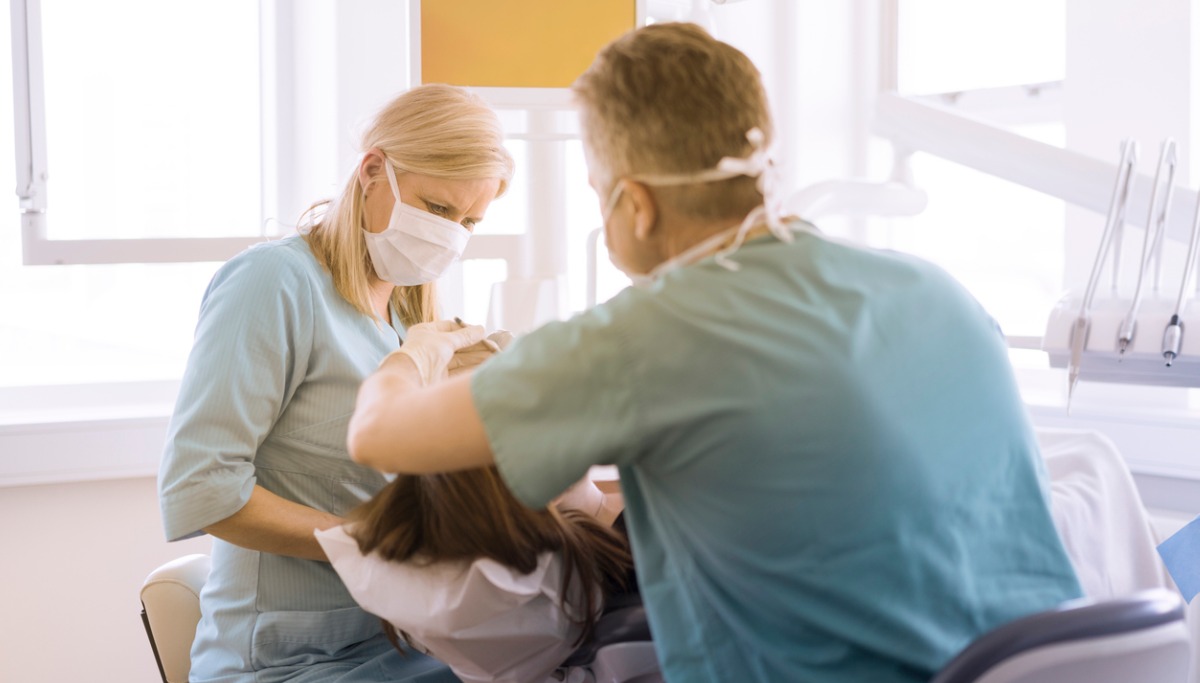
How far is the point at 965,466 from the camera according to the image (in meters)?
0.86

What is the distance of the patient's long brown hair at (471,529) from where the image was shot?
3.74 ft

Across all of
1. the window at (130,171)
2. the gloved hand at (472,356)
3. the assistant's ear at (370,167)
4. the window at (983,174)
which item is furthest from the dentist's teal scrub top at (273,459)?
the window at (983,174)

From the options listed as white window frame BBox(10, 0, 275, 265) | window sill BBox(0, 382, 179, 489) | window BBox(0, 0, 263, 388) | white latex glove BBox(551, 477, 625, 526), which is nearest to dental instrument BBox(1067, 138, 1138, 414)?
white latex glove BBox(551, 477, 625, 526)

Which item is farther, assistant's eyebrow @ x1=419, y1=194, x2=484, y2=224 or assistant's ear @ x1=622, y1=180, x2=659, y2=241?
assistant's eyebrow @ x1=419, y1=194, x2=484, y2=224

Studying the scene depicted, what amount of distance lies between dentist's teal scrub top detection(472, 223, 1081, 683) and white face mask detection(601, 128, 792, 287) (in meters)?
0.02

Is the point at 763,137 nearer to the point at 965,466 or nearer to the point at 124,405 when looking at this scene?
the point at 965,466

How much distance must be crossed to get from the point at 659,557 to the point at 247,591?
0.65 metres

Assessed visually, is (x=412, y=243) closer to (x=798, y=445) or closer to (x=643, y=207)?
(x=643, y=207)

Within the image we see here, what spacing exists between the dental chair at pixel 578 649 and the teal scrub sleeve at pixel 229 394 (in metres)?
0.17

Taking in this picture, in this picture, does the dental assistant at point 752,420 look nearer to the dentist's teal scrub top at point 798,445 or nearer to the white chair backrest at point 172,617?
the dentist's teal scrub top at point 798,445

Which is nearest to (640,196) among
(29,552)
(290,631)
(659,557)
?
(659,557)

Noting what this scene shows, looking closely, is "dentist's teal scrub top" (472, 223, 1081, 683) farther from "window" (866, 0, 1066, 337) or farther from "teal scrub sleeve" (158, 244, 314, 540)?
"window" (866, 0, 1066, 337)

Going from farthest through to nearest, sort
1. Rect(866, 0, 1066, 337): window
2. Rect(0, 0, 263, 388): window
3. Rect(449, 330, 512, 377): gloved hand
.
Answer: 1. Rect(866, 0, 1066, 337): window
2. Rect(0, 0, 263, 388): window
3. Rect(449, 330, 512, 377): gloved hand

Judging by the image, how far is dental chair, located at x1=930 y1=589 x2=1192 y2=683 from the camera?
2.45 feet
